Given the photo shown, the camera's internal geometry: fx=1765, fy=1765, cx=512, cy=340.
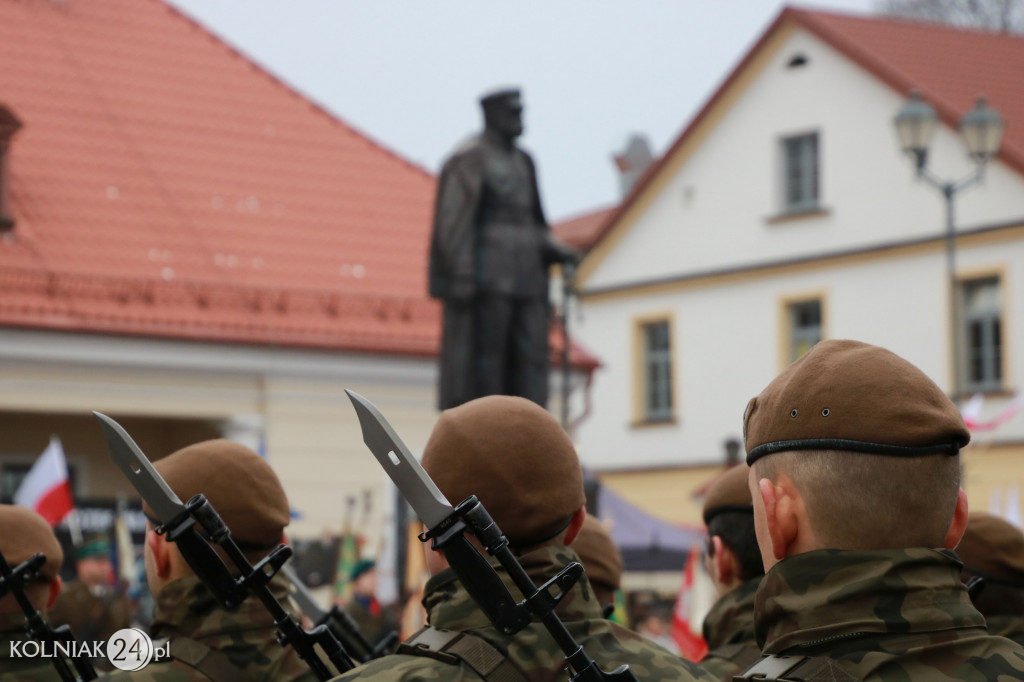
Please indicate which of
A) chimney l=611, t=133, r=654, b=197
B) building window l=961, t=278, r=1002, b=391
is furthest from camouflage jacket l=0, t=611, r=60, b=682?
chimney l=611, t=133, r=654, b=197

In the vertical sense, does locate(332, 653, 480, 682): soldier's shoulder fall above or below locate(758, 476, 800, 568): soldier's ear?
below

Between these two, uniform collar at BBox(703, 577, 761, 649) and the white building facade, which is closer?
uniform collar at BBox(703, 577, 761, 649)

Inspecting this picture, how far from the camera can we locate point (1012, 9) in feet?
133

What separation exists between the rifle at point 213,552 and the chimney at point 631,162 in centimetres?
4291

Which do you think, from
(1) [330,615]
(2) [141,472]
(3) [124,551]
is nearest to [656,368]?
(3) [124,551]

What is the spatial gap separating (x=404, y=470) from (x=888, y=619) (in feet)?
2.60

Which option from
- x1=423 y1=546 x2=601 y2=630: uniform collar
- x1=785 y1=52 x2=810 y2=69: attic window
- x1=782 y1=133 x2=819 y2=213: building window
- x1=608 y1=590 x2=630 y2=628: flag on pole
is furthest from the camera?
x1=785 y1=52 x2=810 y2=69: attic window

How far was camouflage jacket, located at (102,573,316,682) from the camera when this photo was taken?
12.0ft

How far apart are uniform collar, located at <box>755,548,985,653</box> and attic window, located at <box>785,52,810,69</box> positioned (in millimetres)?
31224

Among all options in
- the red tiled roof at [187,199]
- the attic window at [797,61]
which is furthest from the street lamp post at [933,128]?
the attic window at [797,61]

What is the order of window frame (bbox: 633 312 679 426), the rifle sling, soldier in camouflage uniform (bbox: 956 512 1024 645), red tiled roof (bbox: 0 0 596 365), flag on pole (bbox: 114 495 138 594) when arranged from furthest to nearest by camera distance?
window frame (bbox: 633 312 679 426)
red tiled roof (bbox: 0 0 596 365)
flag on pole (bbox: 114 495 138 594)
soldier in camouflage uniform (bbox: 956 512 1024 645)
the rifle sling

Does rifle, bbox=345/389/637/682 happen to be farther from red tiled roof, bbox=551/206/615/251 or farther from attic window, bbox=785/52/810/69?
red tiled roof, bbox=551/206/615/251

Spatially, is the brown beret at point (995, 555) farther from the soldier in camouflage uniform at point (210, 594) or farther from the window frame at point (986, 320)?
the window frame at point (986, 320)

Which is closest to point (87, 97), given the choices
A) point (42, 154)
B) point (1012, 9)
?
point (42, 154)
